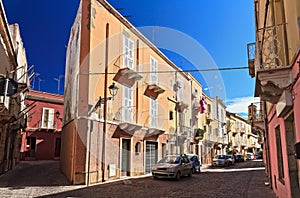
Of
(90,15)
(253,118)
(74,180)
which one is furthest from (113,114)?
(253,118)

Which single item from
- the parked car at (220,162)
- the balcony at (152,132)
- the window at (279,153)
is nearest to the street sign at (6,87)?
the window at (279,153)

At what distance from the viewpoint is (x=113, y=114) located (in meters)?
14.1

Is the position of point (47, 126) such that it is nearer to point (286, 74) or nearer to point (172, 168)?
point (172, 168)

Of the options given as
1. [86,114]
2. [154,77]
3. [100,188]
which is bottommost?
[100,188]

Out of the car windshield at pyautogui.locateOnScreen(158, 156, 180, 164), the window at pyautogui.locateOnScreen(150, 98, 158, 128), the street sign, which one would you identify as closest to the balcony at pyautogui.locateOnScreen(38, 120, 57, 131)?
the window at pyautogui.locateOnScreen(150, 98, 158, 128)

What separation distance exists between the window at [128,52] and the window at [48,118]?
12.6 m

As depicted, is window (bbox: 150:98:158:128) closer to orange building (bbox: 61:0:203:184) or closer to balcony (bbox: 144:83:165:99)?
orange building (bbox: 61:0:203:184)

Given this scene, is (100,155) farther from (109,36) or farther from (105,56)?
(109,36)

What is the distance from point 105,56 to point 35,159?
1431cm

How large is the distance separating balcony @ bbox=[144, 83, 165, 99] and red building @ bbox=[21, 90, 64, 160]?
941cm

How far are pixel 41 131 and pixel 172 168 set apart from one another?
1509 centimetres

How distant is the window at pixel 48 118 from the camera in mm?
24219

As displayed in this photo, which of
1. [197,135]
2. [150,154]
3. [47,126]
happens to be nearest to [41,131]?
[47,126]

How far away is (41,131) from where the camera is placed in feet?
78.5
